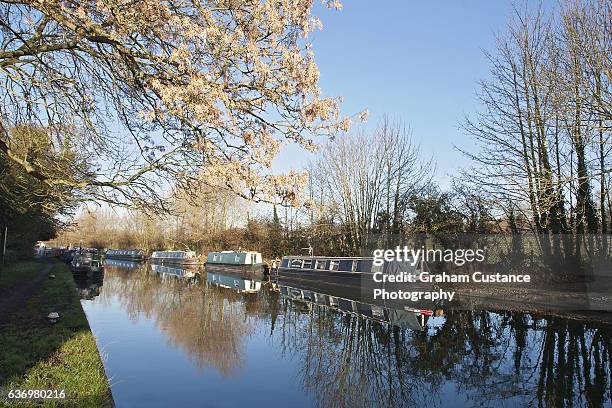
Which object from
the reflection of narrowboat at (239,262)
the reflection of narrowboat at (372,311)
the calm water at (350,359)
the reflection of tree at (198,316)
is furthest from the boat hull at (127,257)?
the calm water at (350,359)

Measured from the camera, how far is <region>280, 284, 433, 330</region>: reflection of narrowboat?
12.4 m

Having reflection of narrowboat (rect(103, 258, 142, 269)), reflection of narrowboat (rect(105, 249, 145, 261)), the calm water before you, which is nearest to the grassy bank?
the calm water

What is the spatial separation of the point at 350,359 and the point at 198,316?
7020 mm

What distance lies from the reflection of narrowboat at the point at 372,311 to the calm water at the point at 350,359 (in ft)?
0.58

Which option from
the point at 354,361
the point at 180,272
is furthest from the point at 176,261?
the point at 354,361

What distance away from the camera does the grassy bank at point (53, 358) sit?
560 centimetres

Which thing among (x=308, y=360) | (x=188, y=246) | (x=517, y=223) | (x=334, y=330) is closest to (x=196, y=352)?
(x=308, y=360)

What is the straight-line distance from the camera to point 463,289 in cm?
1836

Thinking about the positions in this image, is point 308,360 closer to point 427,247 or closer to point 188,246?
point 427,247

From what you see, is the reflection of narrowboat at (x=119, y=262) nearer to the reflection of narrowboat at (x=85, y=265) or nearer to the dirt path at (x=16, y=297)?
the reflection of narrowboat at (x=85, y=265)

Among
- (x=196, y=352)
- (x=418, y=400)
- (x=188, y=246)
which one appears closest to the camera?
(x=418, y=400)

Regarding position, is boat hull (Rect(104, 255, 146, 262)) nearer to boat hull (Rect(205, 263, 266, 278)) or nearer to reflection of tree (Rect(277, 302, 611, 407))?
boat hull (Rect(205, 263, 266, 278))

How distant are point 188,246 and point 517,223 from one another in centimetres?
3459

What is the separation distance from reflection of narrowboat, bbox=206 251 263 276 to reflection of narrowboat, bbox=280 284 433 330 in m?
11.3
